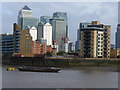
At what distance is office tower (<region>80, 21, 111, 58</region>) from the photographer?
9706 cm

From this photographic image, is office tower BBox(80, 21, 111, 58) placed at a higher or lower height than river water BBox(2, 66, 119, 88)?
higher

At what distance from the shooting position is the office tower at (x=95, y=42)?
97062 millimetres

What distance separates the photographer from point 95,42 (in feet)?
318

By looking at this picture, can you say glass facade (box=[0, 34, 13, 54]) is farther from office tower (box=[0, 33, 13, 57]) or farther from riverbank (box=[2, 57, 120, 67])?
riverbank (box=[2, 57, 120, 67])

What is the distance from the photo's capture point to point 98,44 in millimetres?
98000

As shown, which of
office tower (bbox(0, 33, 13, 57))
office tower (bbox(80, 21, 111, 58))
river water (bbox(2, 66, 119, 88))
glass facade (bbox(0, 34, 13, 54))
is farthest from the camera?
glass facade (bbox(0, 34, 13, 54))

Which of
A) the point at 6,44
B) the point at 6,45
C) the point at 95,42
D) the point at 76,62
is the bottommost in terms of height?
the point at 76,62

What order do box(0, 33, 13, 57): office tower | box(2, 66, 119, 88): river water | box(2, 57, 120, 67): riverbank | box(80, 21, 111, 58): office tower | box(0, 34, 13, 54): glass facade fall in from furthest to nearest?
box(0, 34, 13, 54): glass facade → box(0, 33, 13, 57): office tower → box(80, 21, 111, 58): office tower → box(2, 57, 120, 67): riverbank → box(2, 66, 119, 88): river water

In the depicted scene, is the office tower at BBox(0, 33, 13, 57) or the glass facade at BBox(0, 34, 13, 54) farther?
the glass facade at BBox(0, 34, 13, 54)

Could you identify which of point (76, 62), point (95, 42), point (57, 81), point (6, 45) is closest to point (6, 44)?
point (6, 45)

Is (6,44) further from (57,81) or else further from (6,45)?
(57,81)

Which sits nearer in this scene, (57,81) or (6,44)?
(57,81)

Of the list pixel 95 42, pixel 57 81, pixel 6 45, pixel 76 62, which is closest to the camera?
pixel 57 81

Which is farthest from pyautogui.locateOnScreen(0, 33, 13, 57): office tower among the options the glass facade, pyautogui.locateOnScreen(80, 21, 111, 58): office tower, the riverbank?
pyautogui.locateOnScreen(80, 21, 111, 58): office tower
